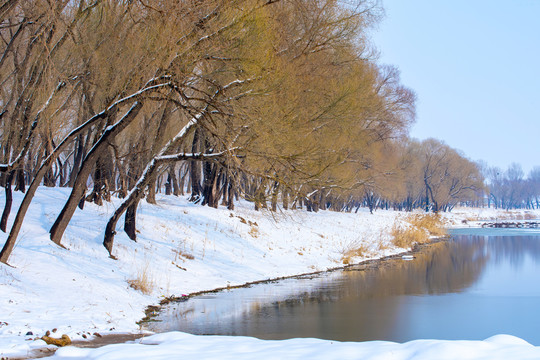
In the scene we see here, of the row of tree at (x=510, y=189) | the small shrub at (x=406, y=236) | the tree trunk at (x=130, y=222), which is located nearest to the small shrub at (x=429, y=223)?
the small shrub at (x=406, y=236)

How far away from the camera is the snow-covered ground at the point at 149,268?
6.20 metres

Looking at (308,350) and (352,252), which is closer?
(308,350)

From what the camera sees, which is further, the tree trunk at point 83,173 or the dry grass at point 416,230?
the dry grass at point 416,230

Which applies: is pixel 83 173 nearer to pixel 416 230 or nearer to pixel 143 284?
pixel 143 284

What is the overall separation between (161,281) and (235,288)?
194 cm

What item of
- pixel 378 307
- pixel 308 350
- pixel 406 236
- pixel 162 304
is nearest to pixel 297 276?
pixel 378 307

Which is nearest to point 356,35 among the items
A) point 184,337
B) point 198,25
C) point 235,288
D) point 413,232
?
point 198,25

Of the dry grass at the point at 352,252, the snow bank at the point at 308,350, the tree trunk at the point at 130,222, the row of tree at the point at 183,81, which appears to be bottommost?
the dry grass at the point at 352,252

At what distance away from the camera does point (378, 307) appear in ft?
36.3

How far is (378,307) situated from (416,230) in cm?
1767

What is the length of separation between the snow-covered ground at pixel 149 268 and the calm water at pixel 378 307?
99 centimetres

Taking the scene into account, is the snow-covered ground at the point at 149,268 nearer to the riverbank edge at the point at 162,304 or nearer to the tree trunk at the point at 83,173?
the riverbank edge at the point at 162,304

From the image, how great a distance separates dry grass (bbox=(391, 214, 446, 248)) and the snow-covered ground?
239cm

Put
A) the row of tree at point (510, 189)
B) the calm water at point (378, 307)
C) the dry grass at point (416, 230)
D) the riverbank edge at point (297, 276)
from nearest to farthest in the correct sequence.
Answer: the calm water at point (378, 307) < the riverbank edge at point (297, 276) < the dry grass at point (416, 230) < the row of tree at point (510, 189)
